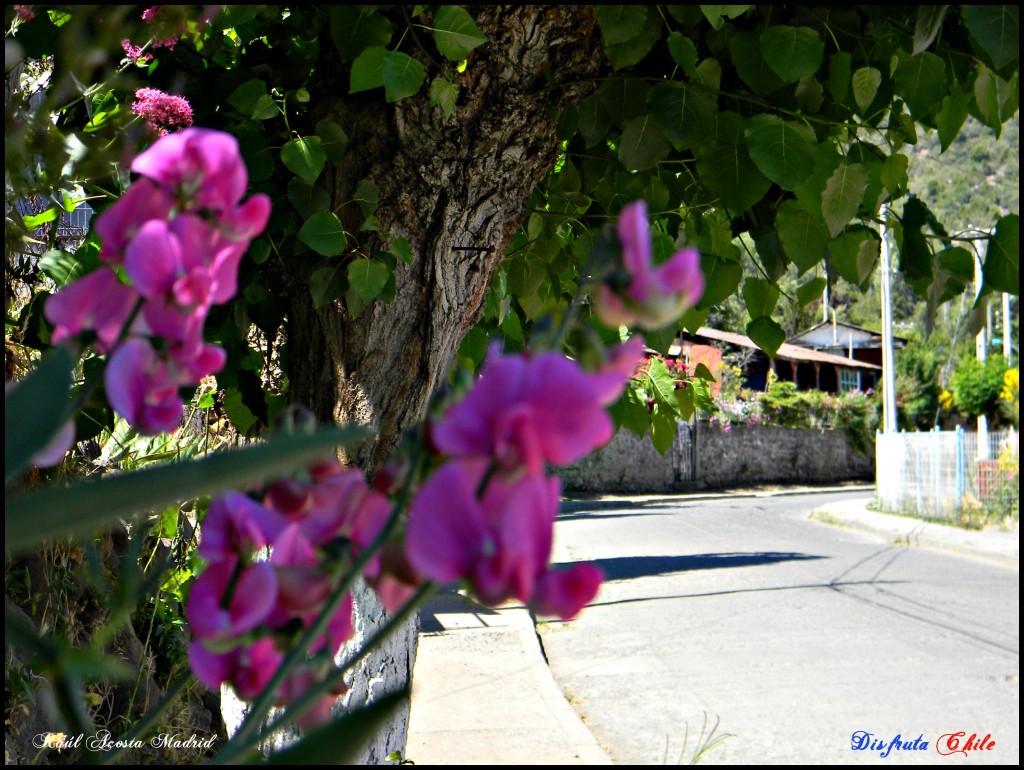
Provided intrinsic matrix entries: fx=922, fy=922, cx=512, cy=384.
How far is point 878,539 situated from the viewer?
549 inches

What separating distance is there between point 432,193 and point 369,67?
0.35 metres

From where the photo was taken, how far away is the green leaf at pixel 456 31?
1.45m

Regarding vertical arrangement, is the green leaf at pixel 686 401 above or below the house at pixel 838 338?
below

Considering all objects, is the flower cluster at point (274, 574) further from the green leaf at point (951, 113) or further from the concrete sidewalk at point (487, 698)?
the concrete sidewalk at point (487, 698)

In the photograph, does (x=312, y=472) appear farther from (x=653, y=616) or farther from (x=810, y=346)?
(x=810, y=346)

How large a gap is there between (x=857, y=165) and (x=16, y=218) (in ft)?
4.21

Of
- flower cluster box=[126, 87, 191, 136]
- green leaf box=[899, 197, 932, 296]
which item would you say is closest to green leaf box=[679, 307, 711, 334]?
green leaf box=[899, 197, 932, 296]

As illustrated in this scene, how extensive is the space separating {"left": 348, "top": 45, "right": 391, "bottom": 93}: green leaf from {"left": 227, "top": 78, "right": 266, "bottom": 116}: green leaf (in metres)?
0.23

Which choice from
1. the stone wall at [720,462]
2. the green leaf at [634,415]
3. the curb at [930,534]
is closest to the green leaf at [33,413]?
the green leaf at [634,415]

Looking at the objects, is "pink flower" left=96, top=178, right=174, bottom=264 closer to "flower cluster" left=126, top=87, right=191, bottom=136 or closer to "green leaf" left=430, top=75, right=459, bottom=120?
"flower cluster" left=126, top=87, right=191, bottom=136

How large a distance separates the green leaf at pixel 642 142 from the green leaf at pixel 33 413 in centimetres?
140

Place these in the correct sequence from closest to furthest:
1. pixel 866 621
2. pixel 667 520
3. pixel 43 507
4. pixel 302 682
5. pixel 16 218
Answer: pixel 43 507 → pixel 302 682 → pixel 16 218 → pixel 866 621 → pixel 667 520

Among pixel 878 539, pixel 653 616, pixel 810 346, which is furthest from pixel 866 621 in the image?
pixel 810 346

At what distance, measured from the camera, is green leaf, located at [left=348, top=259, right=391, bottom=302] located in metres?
1.64
